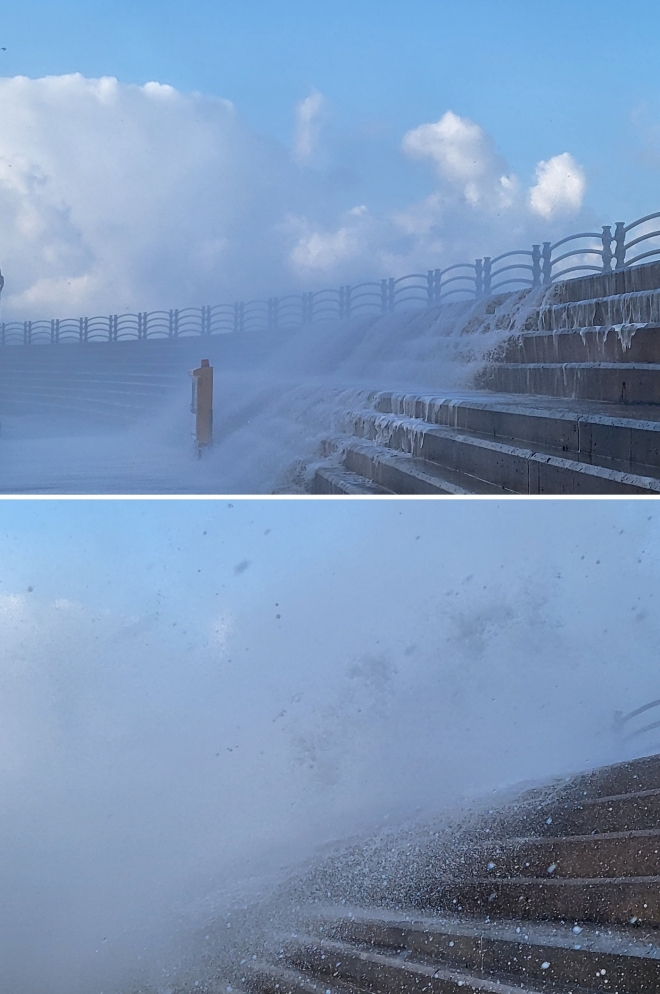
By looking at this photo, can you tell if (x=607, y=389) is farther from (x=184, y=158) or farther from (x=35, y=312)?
(x=35, y=312)

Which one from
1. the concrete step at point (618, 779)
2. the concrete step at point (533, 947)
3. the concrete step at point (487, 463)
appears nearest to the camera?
the concrete step at point (533, 947)

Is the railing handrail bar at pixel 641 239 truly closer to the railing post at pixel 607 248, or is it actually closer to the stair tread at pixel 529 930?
the railing post at pixel 607 248

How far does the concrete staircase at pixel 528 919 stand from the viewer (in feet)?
4.55

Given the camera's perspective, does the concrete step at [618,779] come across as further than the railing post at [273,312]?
Yes

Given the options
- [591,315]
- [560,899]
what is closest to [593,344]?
[591,315]

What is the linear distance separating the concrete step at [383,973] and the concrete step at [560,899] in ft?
0.51

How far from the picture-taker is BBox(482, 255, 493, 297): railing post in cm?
151

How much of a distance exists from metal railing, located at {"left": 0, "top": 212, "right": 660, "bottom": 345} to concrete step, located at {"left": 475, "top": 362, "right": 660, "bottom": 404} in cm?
20

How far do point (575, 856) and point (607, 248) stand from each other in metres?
1.20

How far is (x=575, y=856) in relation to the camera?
63.9 inches

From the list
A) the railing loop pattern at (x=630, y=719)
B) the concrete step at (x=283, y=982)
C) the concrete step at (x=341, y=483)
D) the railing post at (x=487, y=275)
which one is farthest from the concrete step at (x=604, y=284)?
the concrete step at (x=283, y=982)

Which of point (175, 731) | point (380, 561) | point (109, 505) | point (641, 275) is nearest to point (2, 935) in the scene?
point (175, 731)

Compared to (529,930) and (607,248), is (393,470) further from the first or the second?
(529,930)

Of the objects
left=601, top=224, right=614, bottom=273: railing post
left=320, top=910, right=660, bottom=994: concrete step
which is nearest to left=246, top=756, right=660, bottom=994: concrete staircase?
left=320, top=910, right=660, bottom=994: concrete step
